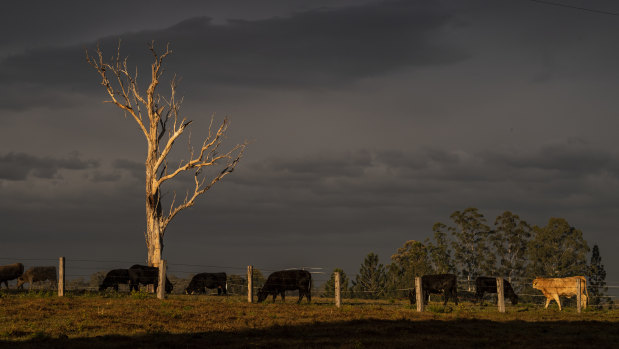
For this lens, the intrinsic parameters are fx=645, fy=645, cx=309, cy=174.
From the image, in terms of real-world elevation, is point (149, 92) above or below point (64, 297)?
above

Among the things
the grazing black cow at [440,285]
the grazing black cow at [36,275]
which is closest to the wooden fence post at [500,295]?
the grazing black cow at [440,285]

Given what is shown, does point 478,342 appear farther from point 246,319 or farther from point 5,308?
point 5,308

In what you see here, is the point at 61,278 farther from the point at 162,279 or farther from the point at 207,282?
the point at 207,282

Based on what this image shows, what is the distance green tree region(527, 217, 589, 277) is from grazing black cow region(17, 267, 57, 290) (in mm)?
58197

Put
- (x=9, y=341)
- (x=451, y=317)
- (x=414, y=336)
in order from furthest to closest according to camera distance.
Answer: (x=451, y=317), (x=414, y=336), (x=9, y=341)

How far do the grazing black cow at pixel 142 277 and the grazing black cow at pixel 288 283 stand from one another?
22.4ft

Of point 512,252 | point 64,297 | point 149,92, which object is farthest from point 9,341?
point 512,252

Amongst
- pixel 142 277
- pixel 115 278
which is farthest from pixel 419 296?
pixel 115 278

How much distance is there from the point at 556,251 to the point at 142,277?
59473 mm

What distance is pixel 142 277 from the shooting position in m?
34.5

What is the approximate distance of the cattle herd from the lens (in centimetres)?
3022

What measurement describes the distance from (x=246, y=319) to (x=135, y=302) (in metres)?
5.88

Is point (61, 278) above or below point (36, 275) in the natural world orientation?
above

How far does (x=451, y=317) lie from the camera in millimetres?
24891
